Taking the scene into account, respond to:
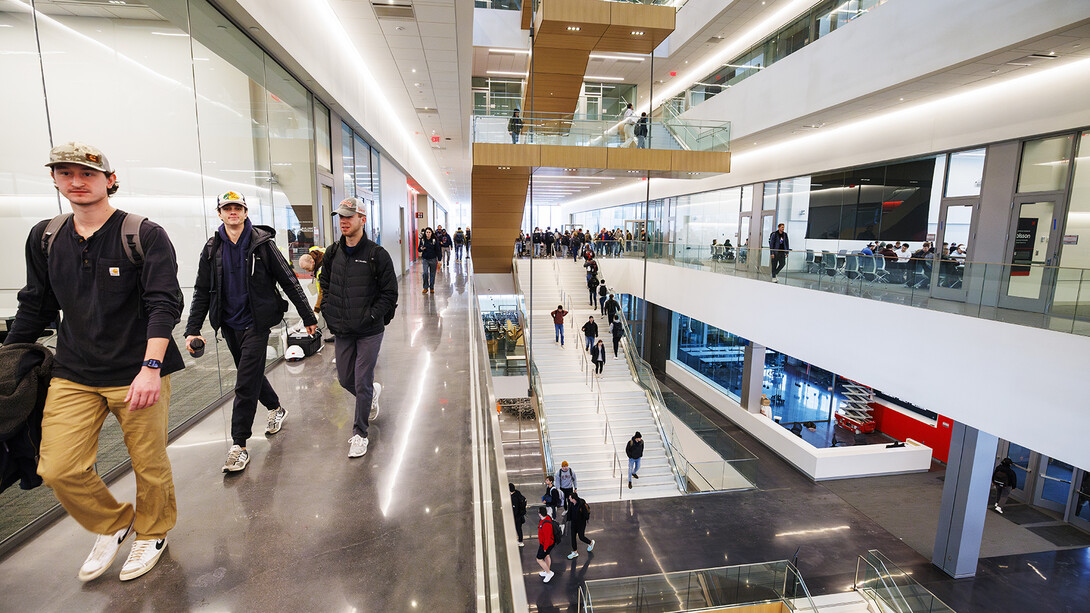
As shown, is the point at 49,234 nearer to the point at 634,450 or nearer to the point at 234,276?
the point at 234,276

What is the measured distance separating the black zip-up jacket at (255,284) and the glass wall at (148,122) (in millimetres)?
841

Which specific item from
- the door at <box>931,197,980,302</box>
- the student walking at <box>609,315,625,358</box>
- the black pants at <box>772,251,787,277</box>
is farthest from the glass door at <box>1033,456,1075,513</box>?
the student walking at <box>609,315,625,358</box>

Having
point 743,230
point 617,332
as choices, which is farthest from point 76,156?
point 743,230

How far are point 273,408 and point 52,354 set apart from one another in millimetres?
1856

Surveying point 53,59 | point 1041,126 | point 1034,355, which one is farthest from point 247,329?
point 1041,126

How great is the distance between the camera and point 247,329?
3.21 metres

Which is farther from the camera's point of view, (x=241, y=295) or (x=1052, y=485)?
(x=1052, y=485)

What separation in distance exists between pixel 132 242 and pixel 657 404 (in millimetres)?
13296

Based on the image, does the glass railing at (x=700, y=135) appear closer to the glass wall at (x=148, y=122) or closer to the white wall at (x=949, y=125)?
the white wall at (x=949, y=125)

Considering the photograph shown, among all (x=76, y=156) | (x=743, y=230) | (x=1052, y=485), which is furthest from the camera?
(x=743, y=230)

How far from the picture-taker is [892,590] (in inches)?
305

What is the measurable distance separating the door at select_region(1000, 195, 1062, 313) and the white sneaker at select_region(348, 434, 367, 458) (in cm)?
894

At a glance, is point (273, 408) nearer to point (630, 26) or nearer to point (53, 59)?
point (53, 59)

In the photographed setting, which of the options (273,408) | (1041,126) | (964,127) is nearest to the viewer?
(273,408)
